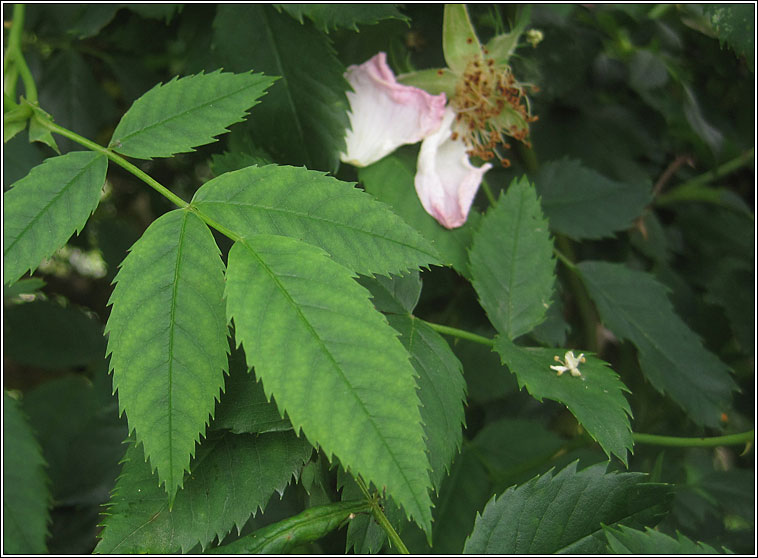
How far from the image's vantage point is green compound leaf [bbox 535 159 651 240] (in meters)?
1.12

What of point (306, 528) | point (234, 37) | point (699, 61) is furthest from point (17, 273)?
point (699, 61)

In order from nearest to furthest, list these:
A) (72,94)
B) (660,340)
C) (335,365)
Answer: (335,365), (660,340), (72,94)

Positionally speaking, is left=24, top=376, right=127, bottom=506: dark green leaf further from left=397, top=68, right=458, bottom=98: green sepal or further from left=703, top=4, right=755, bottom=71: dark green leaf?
left=703, top=4, right=755, bottom=71: dark green leaf

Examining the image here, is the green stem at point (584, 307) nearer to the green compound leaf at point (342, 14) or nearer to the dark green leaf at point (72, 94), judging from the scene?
the green compound leaf at point (342, 14)

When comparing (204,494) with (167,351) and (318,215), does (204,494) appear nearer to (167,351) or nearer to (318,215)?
(167,351)

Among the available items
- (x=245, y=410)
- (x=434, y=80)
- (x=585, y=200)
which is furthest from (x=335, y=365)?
(x=585, y=200)

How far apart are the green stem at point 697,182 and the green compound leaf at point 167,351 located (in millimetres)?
1205

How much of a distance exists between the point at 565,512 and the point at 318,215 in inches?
15.2

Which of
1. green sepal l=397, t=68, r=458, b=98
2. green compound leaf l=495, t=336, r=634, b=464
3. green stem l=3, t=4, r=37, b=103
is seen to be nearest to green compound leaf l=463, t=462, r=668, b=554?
green compound leaf l=495, t=336, r=634, b=464

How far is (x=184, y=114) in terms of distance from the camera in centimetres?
71

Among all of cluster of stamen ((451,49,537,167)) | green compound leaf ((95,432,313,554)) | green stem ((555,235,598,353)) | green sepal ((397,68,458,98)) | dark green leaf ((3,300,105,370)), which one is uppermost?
green sepal ((397,68,458,98))

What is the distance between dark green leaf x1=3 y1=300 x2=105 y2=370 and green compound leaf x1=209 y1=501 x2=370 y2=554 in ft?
2.80

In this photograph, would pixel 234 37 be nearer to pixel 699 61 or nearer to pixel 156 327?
pixel 156 327

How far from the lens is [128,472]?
0.64 m
